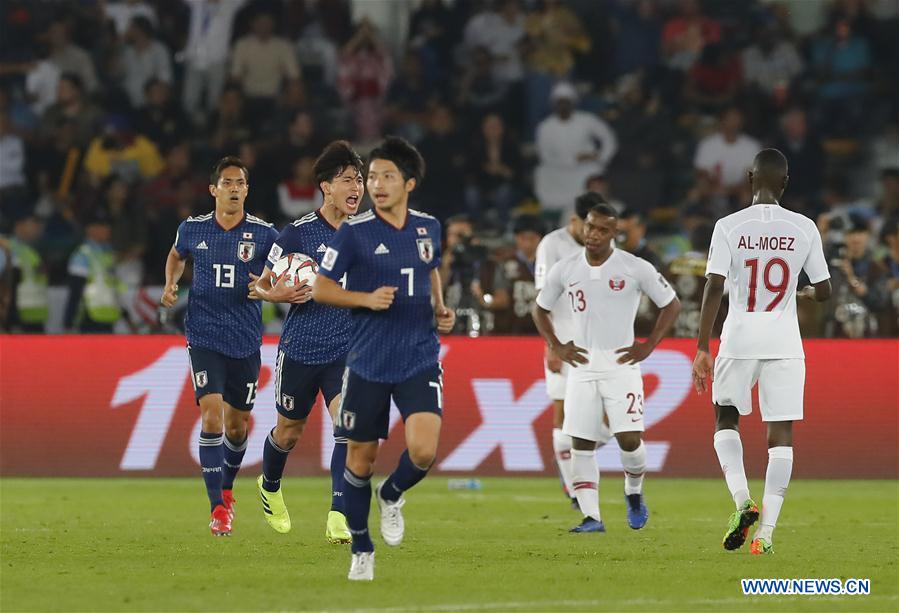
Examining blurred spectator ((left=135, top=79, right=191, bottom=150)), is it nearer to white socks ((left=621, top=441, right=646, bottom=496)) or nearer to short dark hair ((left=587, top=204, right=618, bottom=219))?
short dark hair ((left=587, top=204, right=618, bottom=219))

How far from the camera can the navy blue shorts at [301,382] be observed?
1132 cm

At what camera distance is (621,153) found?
922 inches

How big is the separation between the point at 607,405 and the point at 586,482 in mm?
578

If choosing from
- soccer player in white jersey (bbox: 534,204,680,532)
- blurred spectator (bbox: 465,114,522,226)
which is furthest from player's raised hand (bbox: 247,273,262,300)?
blurred spectator (bbox: 465,114,522,226)

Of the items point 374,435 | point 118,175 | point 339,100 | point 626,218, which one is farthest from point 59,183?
point 374,435

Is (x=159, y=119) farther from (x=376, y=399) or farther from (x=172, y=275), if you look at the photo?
(x=376, y=399)

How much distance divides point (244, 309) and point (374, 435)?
3.24m

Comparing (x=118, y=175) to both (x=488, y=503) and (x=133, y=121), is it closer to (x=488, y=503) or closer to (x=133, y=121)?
(x=133, y=121)

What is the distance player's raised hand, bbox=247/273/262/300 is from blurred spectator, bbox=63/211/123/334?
27.9 feet

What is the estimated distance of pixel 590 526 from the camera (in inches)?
470

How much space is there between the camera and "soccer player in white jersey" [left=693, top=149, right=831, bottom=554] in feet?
33.0

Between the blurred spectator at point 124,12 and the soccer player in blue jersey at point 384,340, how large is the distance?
16.3 m

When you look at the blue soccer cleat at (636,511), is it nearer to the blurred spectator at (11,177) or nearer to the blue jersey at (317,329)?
the blue jersey at (317,329)

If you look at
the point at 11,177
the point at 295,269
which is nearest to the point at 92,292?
the point at 11,177
